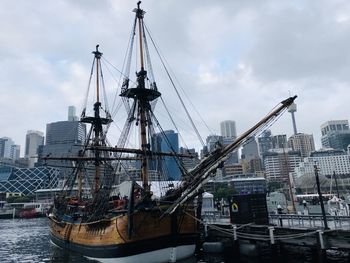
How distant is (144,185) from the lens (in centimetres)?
2755

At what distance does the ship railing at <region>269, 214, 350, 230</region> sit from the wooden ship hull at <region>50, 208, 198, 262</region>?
23.6ft

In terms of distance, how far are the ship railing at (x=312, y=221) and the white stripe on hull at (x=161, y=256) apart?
7621 millimetres

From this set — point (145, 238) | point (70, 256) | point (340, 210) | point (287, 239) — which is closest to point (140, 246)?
point (145, 238)

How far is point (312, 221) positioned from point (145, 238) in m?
13.6

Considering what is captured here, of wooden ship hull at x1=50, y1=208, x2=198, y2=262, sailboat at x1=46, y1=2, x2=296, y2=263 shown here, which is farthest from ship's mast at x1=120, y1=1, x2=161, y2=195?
wooden ship hull at x1=50, y1=208, x2=198, y2=262

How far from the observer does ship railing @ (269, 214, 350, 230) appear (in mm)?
21562

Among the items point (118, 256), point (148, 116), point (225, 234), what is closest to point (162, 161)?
point (148, 116)

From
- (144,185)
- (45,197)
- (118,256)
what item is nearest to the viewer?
(118,256)

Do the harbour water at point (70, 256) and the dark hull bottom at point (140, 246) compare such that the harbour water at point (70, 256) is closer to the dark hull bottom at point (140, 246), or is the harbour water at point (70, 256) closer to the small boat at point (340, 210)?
the dark hull bottom at point (140, 246)

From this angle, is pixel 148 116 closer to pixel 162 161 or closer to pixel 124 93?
pixel 124 93

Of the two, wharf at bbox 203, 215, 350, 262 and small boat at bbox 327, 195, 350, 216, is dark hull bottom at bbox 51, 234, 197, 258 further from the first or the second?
small boat at bbox 327, 195, 350, 216

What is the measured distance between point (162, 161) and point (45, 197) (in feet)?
548

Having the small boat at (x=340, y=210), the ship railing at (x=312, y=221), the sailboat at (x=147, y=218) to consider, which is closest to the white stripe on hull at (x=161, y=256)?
the sailboat at (x=147, y=218)

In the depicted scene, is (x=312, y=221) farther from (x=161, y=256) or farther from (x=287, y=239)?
(x=161, y=256)
